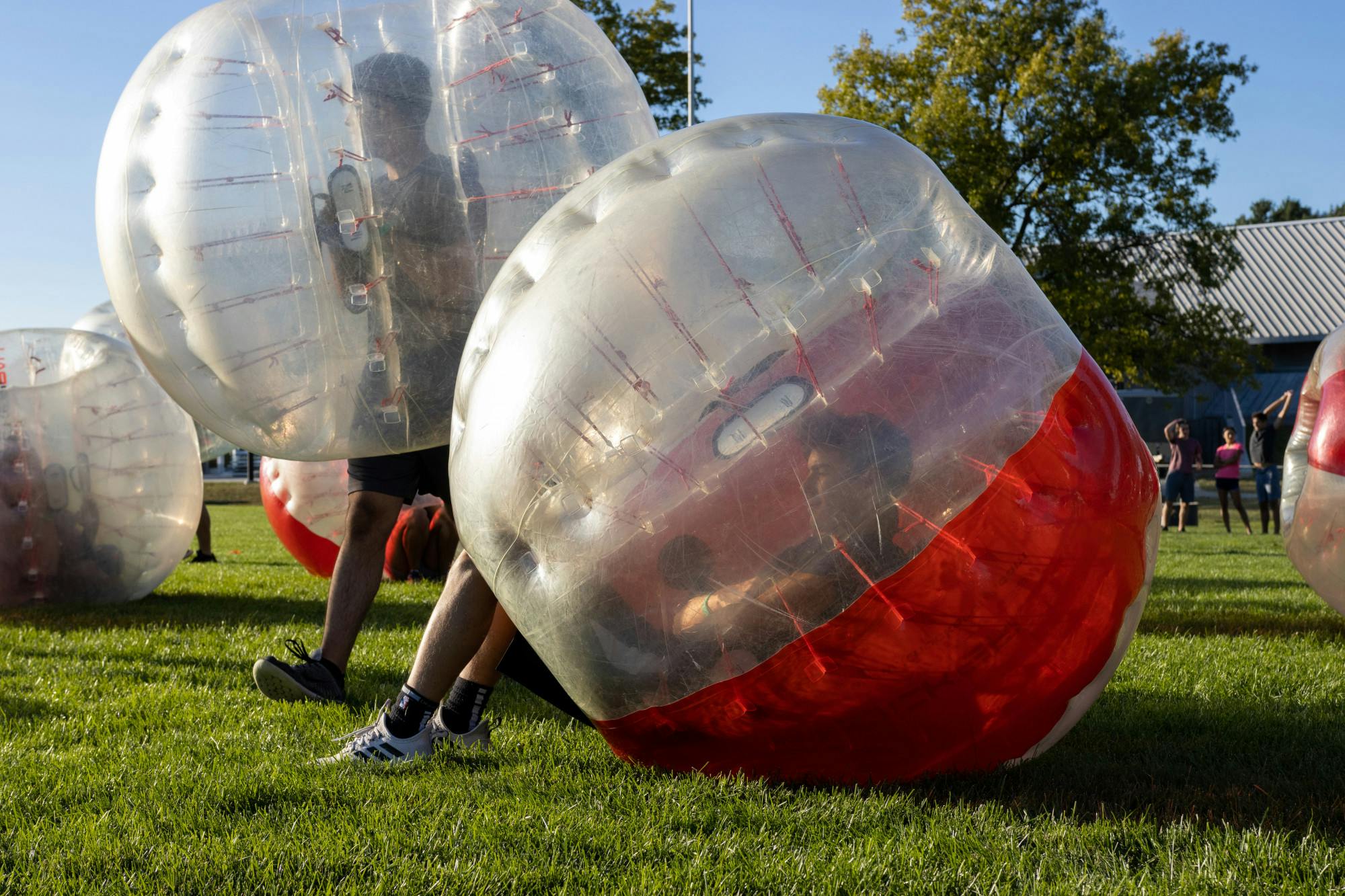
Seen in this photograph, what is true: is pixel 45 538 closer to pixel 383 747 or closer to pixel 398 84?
pixel 383 747

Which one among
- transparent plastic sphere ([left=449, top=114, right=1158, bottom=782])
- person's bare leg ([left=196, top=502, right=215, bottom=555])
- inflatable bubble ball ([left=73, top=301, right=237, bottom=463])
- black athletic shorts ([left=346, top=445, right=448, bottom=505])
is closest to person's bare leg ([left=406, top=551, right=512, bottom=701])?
transparent plastic sphere ([left=449, top=114, right=1158, bottom=782])

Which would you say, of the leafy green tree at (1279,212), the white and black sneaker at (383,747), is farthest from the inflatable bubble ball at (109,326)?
the leafy green tree at (1279,212)

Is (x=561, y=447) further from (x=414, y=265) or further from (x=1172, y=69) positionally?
(x=1172, y=69)

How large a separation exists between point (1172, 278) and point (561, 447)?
22.2 metres

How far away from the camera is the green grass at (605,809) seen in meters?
2.51

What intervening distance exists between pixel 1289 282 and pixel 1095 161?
1902 cm

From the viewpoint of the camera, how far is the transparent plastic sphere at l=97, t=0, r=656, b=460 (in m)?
3.50

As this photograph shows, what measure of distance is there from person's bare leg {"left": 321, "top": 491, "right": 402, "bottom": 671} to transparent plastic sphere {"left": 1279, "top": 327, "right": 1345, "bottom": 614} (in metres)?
4.22

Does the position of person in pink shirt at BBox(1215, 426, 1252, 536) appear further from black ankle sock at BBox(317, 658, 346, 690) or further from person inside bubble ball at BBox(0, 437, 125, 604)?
black ankle sock at BBox(317, 658, 346, 690)

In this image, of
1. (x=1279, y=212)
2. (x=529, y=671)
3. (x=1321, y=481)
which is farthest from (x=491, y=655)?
(x=1279, y=212)

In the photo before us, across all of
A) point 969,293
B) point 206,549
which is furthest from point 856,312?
point 206,549

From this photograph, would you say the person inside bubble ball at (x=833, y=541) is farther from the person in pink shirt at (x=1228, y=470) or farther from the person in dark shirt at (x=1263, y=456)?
the person in pink shirt at (x=1228, y=470)

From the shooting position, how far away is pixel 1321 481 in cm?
555

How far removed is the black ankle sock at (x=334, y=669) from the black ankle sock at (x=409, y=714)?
100 centimetres
